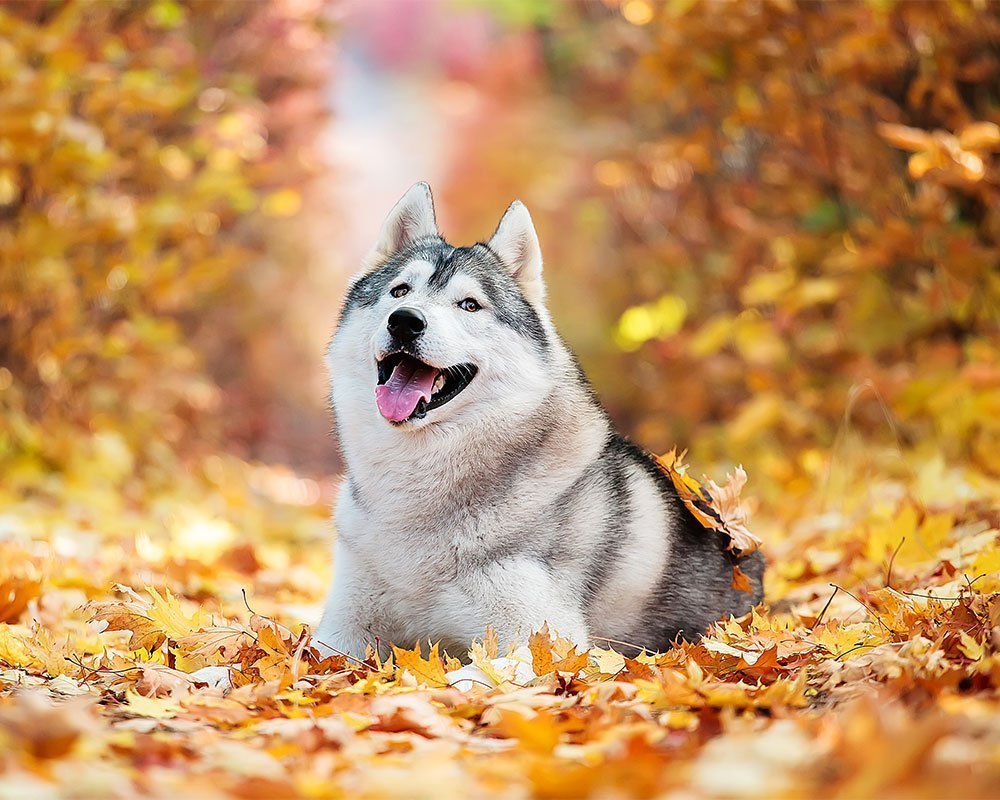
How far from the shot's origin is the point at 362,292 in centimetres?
355

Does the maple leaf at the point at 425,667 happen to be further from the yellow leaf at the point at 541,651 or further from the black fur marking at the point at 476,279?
the black fur marking at the point at 476,279

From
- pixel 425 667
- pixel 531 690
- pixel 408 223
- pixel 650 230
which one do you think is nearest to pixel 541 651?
pixel 531 690

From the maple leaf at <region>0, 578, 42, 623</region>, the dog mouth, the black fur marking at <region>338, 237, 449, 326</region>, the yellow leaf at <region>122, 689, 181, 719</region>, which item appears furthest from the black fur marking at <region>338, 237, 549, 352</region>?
the yellow leaf at <region>122, 689, 181, 719</region>

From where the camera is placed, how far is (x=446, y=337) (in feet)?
10.4

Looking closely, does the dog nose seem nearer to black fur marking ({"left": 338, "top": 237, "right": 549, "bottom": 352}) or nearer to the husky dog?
the husky dog

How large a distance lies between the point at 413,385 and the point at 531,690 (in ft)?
3.40

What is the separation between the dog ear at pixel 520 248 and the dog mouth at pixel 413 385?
0.46 meters

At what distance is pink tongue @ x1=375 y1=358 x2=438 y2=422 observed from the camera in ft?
10.3

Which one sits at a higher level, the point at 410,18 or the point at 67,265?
the point at 410,18

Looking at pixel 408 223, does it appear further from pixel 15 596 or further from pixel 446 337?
pixel 15 596

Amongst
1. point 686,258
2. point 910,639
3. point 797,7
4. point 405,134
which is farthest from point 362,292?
point 405,134

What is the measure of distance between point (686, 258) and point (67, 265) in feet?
14.7

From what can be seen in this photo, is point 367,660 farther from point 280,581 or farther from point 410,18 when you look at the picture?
point 410,18

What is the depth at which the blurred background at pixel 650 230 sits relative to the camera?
558cm
